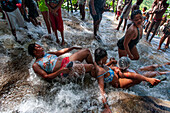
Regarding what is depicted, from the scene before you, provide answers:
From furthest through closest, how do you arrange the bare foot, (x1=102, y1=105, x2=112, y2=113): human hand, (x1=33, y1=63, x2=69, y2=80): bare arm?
(x1=33, y1=63, x2=69, y2=80): bare arm → the bare foot → (x1=102, y1=105, x2=112, y2=113): human hand

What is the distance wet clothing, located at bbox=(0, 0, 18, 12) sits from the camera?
9.45ft

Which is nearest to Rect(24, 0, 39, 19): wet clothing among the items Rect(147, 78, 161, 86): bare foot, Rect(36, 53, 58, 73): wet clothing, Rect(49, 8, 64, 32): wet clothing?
Rect(49, 8, 64, 32): wet clothing

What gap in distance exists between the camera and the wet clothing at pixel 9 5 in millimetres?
2879

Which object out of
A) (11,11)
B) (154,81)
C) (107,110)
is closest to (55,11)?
(11,11)

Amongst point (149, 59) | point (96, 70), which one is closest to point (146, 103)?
point (96, 70)

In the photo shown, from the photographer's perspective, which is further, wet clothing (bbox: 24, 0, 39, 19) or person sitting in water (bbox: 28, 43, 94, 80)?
wet clothing (bbox: 24, 0, 39, 19)

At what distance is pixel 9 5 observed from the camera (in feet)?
9.77

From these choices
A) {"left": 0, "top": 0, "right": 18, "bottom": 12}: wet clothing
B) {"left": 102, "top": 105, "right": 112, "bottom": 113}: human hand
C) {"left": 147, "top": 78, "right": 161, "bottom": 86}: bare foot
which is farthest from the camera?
{"left": 0, "top": 0, "right": 18, "bottom": 12}: wet clothing

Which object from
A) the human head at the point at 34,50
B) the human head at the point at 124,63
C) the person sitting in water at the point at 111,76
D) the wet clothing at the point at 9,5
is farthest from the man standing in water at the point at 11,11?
the human head at the point at 124,63

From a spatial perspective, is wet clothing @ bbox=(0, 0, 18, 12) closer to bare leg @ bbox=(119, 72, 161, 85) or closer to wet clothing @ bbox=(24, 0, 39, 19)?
wet clothing @ bbox=(24, 0, 39, 19)

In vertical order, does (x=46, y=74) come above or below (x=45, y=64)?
below

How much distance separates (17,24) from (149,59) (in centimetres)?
525

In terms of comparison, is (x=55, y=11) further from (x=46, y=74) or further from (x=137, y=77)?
(x=137, y=77)

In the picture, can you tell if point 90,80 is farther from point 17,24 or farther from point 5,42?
point 17,24
